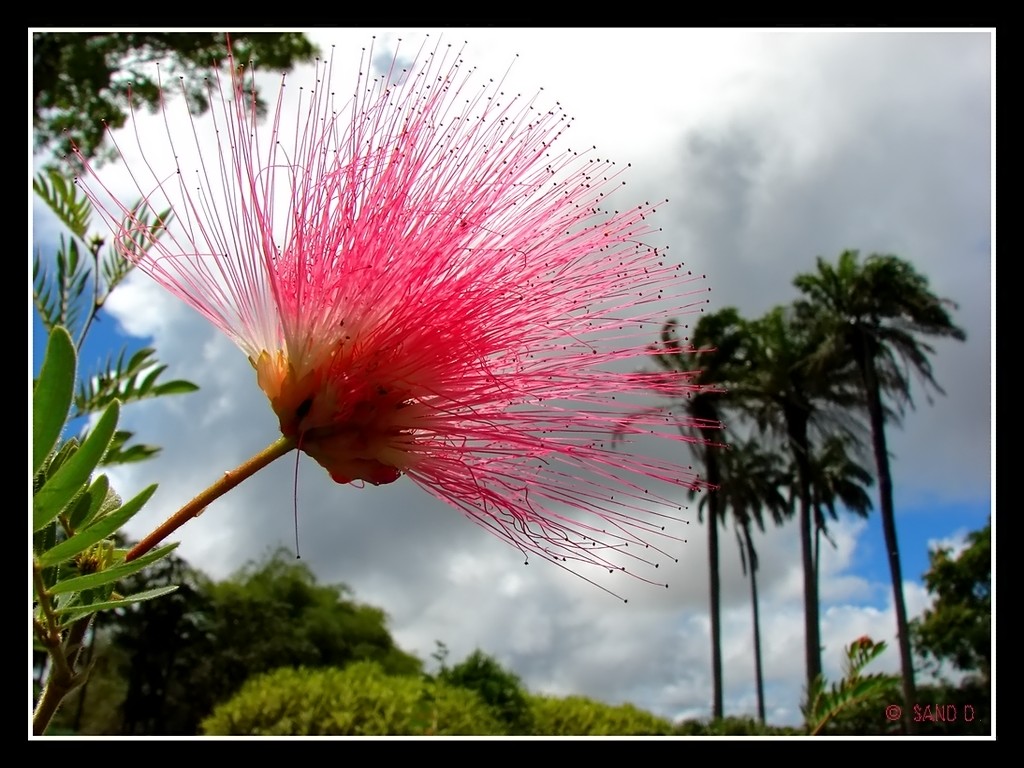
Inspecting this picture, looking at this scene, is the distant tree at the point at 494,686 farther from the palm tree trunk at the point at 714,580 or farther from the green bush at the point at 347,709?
the palm tree trunk at the point at 714,580

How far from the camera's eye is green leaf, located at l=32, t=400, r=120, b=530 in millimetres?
876

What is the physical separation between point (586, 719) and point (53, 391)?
10.5 metres

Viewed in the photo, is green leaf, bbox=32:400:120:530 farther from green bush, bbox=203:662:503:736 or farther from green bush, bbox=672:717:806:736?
green bush, bbox=672:717:806:736

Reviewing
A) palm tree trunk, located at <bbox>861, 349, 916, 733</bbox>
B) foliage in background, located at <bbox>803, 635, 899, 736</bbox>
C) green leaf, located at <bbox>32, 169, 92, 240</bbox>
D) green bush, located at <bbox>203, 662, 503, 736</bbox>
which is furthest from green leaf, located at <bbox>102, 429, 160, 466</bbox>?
palm tree trunk, located at <bbox>861, 349, 916, 733</bbox>

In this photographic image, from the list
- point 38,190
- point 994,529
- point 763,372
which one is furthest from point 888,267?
point 38,190

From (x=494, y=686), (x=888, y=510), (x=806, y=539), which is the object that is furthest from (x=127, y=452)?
(x=806, y=539)

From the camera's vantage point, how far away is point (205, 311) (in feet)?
4.24

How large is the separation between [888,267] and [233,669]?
1747cm

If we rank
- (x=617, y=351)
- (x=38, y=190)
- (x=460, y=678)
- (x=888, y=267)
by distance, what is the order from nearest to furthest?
→ 1. (x=617, y=351)
2. (x=38, y=190)
3. (x=460, y=678)
4. (x=888, y=267)

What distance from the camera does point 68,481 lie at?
0.88m

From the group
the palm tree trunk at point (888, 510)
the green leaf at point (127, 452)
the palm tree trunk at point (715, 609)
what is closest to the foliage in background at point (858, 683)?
the green leaf at point (127, 452)

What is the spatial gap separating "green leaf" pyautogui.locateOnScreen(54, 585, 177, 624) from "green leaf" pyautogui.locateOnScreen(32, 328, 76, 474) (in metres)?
0.19

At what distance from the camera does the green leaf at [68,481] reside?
2.88 feet
